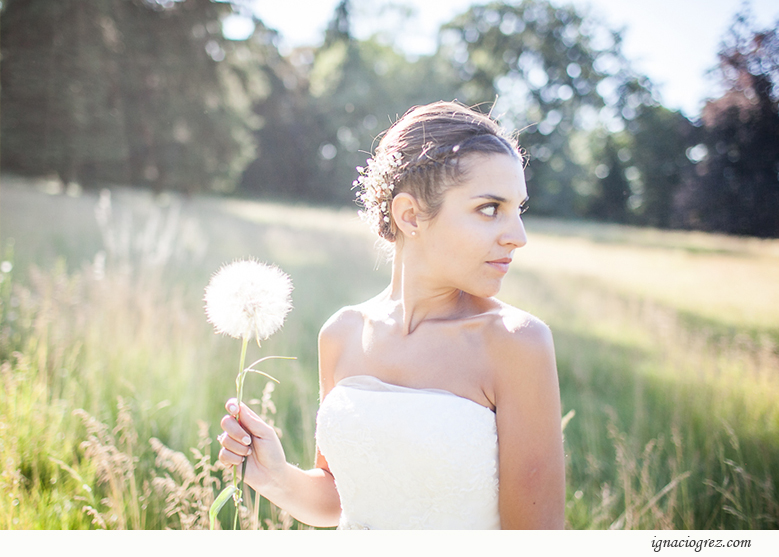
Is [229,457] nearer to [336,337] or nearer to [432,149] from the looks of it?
[336,337]

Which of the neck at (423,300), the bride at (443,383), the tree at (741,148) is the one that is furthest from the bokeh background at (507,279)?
the neck at (423,300)

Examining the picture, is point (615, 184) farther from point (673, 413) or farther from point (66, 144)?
point (66, 144)

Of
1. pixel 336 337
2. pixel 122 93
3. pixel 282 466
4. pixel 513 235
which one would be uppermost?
pixel 122 93

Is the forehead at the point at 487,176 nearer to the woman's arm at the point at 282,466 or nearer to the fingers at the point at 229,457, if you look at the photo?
the woman's arm at the point at 282,466

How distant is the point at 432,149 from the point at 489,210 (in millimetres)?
194

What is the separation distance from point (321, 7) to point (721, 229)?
2480 mm

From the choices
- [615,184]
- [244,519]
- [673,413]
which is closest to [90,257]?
[244,519]

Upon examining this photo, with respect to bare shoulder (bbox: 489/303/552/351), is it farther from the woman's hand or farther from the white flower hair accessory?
the woman's hand

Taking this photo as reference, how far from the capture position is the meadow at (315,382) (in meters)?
1.93

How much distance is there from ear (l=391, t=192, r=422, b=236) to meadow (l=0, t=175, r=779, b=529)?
688mm

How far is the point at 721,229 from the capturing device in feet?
8.89

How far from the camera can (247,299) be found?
1.09 m

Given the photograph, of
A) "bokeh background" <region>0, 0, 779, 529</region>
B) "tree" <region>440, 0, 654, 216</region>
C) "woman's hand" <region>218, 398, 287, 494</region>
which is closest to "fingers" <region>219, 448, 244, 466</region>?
"woman's hand" <region>218, 398, 287, 494</region>

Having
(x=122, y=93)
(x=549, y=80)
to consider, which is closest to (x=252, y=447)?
(x=549, y=80)
